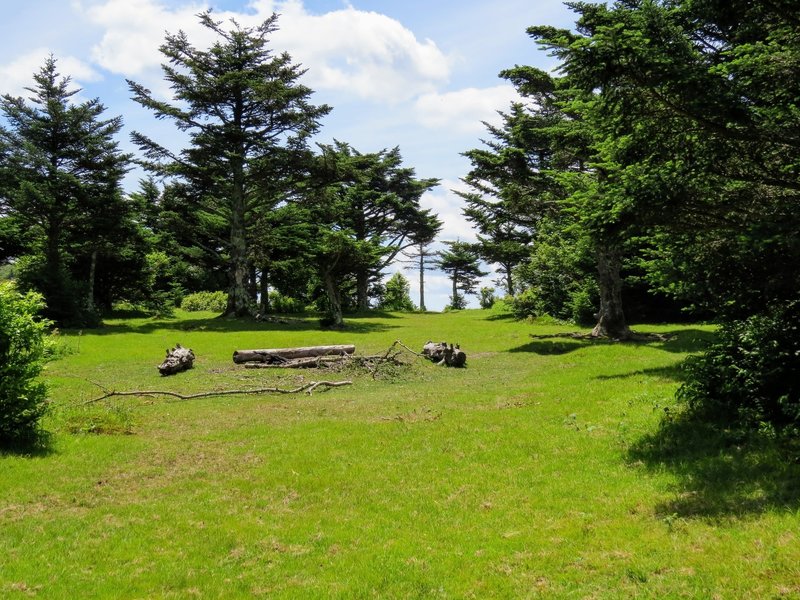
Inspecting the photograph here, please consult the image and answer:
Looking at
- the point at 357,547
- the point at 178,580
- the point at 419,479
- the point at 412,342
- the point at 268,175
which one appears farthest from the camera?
the point at 268,175

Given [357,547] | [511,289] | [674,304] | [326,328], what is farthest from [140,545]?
[511,289]

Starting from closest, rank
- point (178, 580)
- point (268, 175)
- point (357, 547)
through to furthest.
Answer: point (178, 580) < point (357, 547) < point (268, 175)

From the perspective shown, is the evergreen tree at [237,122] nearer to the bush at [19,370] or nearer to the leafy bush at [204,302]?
the leafy bush at [204,302]

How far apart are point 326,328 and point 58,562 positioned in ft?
103

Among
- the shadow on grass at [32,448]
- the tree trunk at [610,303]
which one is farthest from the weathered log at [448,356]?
the shadow on grass at [32,448]

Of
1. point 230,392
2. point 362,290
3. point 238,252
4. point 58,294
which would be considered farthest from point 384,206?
point 230,392

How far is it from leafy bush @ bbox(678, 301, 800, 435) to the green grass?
2.27 feet

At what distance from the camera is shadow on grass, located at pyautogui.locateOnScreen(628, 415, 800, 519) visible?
6848 mm

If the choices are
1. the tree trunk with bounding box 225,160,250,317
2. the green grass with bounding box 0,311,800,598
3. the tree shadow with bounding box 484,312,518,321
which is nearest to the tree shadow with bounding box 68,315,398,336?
the tree trunk with bounding box 225,160,250,317

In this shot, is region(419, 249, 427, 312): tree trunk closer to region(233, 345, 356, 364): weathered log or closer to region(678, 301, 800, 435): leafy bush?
region(233, 345, 356, 364): weathered log

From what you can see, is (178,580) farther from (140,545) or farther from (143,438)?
(143,438)

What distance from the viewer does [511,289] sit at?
204 ft

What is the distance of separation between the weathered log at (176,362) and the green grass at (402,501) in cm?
454

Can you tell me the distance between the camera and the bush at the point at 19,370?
415 inches
